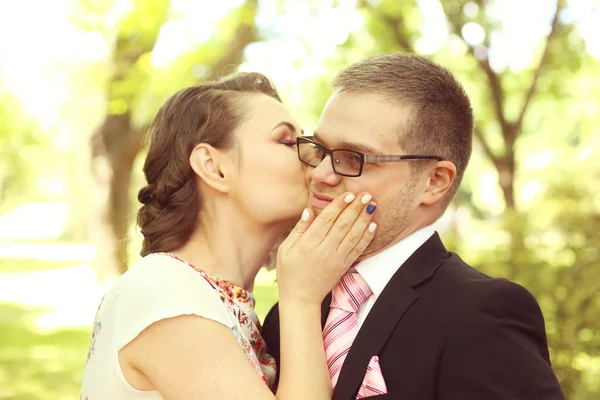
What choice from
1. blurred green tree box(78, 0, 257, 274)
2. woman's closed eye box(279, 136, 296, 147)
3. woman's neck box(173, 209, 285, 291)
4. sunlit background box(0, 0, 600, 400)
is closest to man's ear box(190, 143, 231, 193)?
woman's neck box(173, 209, 285, 291)

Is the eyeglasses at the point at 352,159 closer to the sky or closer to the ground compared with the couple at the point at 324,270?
closer to the sky

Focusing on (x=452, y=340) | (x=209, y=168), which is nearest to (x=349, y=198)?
(x=452, y=340)

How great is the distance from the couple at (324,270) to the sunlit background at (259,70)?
1.48 metres

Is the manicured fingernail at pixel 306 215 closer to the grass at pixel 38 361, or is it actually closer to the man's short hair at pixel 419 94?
the man's short hair at pixel 419 94

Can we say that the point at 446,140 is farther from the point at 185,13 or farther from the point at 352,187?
the point at 185,13

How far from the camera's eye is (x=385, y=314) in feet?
8.14

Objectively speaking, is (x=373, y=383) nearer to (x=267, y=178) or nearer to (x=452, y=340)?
(x=452, y=340)

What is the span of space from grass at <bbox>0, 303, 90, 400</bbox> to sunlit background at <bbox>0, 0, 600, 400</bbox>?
0.04 meters

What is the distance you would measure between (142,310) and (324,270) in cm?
75

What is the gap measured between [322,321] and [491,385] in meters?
1.01

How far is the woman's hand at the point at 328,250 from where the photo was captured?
2.67 metres

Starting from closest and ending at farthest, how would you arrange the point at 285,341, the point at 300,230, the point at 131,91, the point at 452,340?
the point at 452,340 → the point at 285,341 → the point at 300,230 → the point at 131,91

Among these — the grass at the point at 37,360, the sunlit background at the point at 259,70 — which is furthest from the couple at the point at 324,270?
the grass at the point at 37,360

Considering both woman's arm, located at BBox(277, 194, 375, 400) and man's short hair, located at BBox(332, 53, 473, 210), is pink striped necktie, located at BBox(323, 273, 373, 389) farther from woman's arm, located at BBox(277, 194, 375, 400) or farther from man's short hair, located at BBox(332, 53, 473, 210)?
man's short hair, located at BBox(332, 53, 473, 210)
